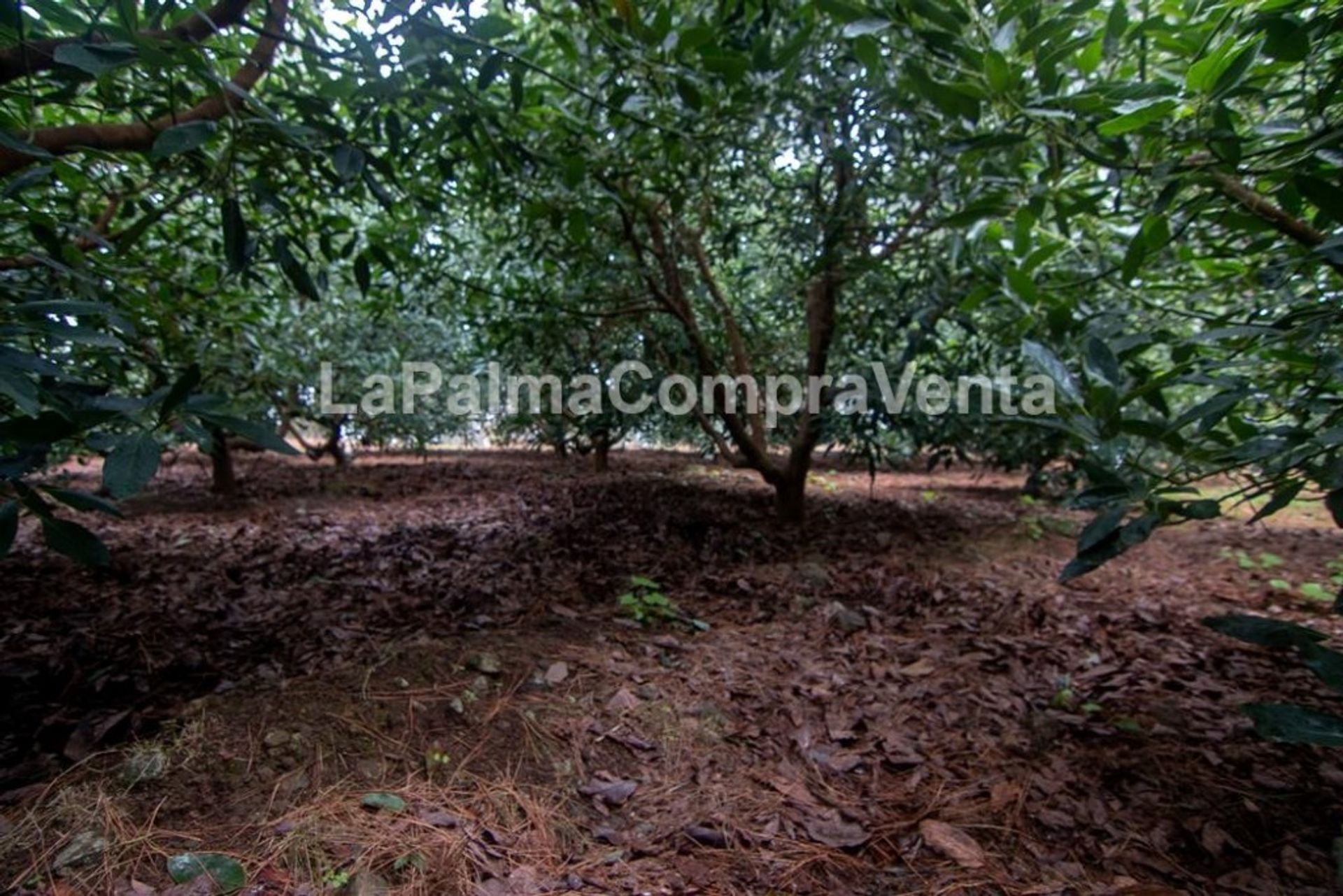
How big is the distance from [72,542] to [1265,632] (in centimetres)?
182

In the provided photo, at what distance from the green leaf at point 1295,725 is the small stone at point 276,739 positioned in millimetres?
1720

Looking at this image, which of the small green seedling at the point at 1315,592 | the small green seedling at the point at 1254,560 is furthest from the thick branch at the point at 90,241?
the small green seedling at the point at 1254,560

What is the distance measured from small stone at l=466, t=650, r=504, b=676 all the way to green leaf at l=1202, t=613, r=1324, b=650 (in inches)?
61.5

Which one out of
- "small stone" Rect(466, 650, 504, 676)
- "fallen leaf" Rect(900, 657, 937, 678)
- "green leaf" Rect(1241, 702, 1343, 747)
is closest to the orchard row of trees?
"green leaf" Rect(1241, 702, 1343, 747)

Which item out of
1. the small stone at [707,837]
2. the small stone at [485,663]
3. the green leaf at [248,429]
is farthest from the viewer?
the small stone at [485,663]

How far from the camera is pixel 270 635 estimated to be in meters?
2.12

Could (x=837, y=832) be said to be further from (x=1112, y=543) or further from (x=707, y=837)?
(x=1112, y=543)

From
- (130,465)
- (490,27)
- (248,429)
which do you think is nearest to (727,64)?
(490,27)

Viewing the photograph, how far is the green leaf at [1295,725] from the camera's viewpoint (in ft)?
3.07

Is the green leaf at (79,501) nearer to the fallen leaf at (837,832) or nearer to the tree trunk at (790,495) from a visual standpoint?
the fallen leaf at (837,832)

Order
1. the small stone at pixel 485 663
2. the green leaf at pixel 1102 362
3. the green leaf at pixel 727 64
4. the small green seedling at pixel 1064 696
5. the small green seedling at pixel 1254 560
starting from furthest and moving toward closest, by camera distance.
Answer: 1. the small green seedling at pixel 1254 560
2. the small stone at pixel 485 663
3. the small green seedling at pixel 1064 696
4. the green leaf at pixel 727 64
5. the green leaf at pixel 1102 362

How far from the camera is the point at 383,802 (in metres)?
1.33

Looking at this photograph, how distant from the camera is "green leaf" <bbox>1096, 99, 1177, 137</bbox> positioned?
1.02 metres

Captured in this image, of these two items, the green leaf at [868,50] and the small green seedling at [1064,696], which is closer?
the green leaf at [868,50]
